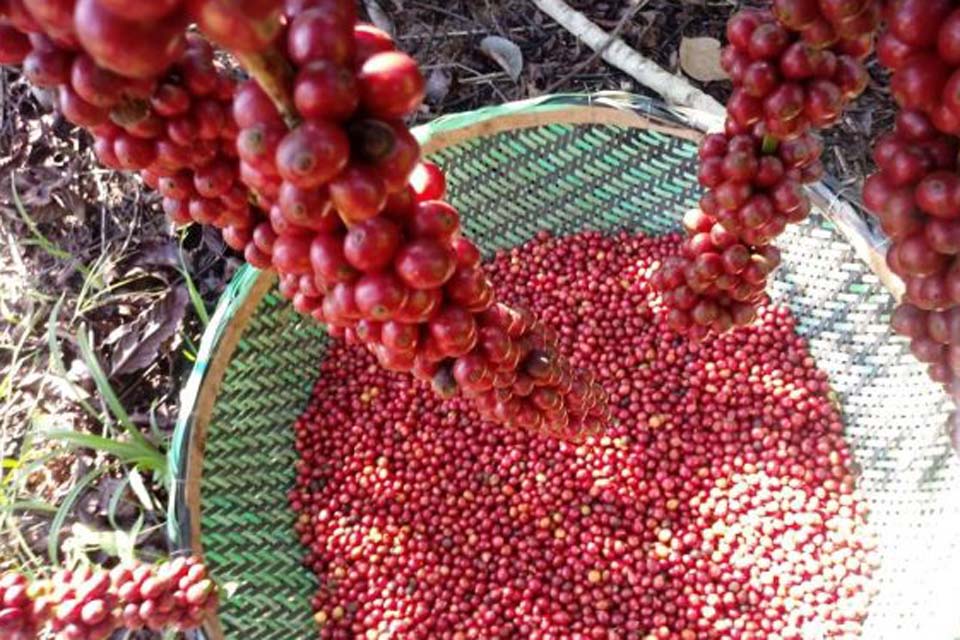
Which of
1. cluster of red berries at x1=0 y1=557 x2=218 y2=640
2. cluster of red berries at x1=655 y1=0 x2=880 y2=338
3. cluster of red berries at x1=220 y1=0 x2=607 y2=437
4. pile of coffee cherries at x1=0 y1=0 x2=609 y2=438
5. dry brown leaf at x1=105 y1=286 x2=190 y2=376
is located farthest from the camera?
dry brown leaf at x1=105 y1=286 x2=190 y2=376

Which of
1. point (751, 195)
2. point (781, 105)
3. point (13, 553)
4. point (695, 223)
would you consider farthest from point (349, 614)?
point (781, 105)

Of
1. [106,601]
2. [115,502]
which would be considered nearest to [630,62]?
[115,502]

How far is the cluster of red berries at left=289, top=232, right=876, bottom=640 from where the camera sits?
5.97 ft

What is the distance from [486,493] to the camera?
1965 millimetres

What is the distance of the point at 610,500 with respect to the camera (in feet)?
6.33

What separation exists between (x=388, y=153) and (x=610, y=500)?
1.29 metres

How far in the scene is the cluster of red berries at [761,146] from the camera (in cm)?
101

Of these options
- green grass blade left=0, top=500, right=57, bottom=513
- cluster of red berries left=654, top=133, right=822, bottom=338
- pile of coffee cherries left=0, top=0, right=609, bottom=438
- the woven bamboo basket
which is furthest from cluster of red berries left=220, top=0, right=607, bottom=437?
green grass blade left=0, top=500, right=57, bottom=513

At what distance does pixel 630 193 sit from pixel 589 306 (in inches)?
12.4

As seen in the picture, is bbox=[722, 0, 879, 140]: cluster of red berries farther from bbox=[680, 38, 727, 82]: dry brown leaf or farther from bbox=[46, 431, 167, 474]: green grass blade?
bbox=[46, 431, 167, 474]: green grass blade

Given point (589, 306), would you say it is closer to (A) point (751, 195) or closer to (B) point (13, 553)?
(A) point (751, 195)

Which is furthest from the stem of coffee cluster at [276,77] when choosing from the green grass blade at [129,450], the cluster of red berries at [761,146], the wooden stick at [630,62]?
the wooden stick at [630,62]

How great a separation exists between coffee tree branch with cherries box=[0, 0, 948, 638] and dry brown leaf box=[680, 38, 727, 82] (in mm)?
1100

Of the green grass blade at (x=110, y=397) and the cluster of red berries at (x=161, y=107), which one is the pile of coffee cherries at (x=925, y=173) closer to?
the cluster of red berries at (x=161, y=107)
